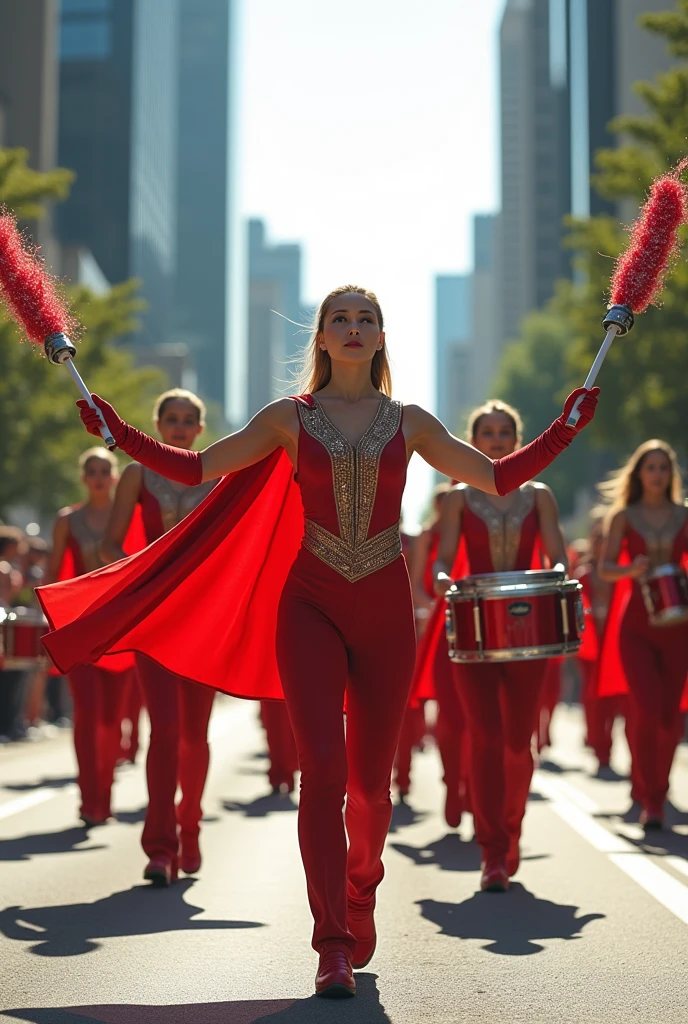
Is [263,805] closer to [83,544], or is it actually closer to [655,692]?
[83,544]

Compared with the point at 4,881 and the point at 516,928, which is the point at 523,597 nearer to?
the point at 516,928

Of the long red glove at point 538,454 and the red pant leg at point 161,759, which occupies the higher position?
the long red glove at point 538,454

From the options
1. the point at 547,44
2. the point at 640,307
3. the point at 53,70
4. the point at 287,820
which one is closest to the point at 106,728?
the point at 287,820

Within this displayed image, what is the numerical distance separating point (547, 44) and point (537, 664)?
465 feet

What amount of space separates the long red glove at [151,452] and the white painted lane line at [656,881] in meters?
2.66

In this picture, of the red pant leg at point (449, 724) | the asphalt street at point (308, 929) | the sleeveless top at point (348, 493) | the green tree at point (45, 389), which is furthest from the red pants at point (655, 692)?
the green tree at point (45, 389)

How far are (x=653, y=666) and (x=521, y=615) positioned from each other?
318cm

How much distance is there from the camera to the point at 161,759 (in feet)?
26.2

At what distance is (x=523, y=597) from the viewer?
291 inches

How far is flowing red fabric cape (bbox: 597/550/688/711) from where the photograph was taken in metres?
11.3

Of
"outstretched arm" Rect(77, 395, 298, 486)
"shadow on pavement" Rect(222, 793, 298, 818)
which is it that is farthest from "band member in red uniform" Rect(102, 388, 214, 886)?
"shadow on pavement" Rect(222, 793, 298, 818)

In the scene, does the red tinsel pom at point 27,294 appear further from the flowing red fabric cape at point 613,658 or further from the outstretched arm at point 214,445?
the flowing red fabric cape at point 613,658

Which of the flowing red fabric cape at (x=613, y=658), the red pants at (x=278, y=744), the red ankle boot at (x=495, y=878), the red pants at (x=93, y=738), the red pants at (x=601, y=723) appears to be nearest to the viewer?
the red ankle boot at (x=495, y=878)

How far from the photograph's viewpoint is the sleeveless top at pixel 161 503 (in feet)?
27.4
